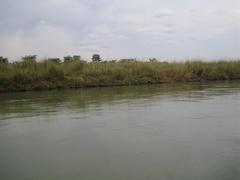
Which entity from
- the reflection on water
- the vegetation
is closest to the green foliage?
the vegetation

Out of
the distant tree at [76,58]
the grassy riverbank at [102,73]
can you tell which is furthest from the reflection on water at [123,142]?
the distant tree at [76,58]

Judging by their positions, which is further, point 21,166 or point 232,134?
point 232,134

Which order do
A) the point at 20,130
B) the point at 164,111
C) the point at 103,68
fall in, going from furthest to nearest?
the point at 103,68, the point at 164,111, the point at 20,130

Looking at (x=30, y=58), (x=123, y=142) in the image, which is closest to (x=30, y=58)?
(x=30, y=58)

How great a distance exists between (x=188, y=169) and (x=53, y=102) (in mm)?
9555

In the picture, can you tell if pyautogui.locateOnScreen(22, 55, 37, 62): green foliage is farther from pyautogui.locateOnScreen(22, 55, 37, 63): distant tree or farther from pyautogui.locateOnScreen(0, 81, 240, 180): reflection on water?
pyautogui.locateOnScreen(0, 81, 240, 180): reflection on water

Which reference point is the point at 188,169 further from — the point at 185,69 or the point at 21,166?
the point at 185,69

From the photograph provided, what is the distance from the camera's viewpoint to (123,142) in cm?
717

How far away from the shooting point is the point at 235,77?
2580 cm

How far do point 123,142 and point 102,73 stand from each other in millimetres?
15616

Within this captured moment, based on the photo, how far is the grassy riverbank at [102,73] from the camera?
806 inches

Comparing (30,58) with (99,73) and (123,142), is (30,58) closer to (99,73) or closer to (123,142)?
(99,73)

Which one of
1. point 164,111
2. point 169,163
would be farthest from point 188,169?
point 164,111

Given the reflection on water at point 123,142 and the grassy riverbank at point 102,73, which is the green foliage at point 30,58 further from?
the reflection on water at point 123,142
